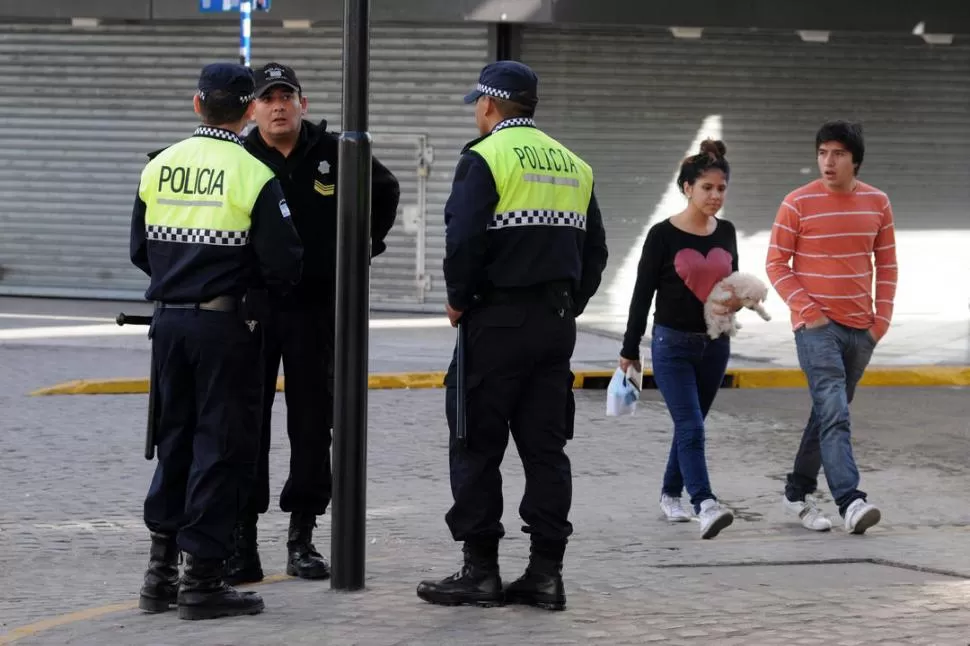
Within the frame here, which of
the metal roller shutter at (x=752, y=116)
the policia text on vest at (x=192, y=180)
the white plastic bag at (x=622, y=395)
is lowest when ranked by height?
the white plastic bag at (x=622, y=395)

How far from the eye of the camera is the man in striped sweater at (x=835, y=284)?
7.63 meters

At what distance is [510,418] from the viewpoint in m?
6.03

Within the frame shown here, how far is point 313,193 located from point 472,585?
5.48ft

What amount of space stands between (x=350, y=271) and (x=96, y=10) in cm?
1437

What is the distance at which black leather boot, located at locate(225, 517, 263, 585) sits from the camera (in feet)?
21.2

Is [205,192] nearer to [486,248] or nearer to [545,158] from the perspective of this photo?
[486,248]

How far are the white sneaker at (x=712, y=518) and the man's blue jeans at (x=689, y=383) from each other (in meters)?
0.06

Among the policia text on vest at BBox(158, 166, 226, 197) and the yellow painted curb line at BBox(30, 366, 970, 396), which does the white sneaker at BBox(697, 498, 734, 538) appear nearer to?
the policia text on vest at BBox(158, 166, 226, 197)

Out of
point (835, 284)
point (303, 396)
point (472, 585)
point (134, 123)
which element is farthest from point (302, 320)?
point (134, 123)

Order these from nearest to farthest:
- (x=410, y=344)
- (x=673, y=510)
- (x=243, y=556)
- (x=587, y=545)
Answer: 1. (x=243, y=556)
2. (x=587, y=545)
3. (x=673, y=510)
4. (x=410, y=344)

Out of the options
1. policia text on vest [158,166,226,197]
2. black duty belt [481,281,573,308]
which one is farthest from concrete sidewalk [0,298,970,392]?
black duty belt [481,281,573,308]

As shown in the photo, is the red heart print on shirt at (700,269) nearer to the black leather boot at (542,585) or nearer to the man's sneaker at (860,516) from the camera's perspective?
the man's sneaker at (860,516)

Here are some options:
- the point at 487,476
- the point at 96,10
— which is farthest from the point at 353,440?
the point at 96,10

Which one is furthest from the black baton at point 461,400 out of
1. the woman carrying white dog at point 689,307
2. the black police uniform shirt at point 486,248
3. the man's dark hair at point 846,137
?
the man's dark hair at point 846,137
